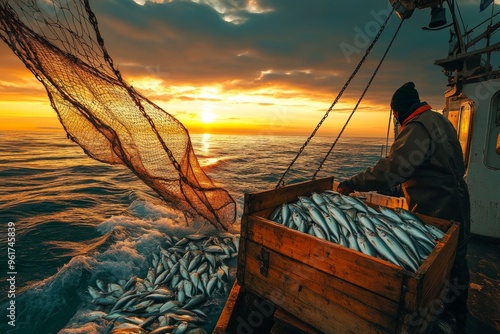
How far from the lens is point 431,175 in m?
3.57

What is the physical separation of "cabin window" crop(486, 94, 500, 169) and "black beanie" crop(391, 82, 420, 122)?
15.9 feet

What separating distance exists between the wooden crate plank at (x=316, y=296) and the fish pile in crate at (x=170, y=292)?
77.9 inches

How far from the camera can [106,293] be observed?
5.06 meters

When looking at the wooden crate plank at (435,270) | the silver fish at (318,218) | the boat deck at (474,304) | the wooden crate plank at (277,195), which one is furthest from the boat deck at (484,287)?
the silver fish at (318,218)

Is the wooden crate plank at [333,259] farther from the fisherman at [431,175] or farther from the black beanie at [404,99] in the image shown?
the black beanie at [404,99]

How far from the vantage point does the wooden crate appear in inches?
78.0

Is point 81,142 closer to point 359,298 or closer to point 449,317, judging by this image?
point 359,298

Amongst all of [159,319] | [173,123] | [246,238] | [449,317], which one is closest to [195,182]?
[173,123]

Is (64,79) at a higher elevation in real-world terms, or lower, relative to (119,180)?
higher

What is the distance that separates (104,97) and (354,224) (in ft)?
17.8

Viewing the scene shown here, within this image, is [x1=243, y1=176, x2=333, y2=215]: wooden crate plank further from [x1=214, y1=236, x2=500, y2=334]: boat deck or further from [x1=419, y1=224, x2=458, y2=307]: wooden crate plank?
[x1=419, y1=224, x2=458, y2=307]: wooden crate plank

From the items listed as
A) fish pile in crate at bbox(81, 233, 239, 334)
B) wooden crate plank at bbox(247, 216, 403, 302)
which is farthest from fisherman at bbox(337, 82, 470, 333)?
fish pile in crate at bbox(81, 233, 239, 334)

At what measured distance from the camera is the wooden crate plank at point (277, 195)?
9.96 ft

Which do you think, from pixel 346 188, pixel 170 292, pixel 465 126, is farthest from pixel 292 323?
pixel 465 126
